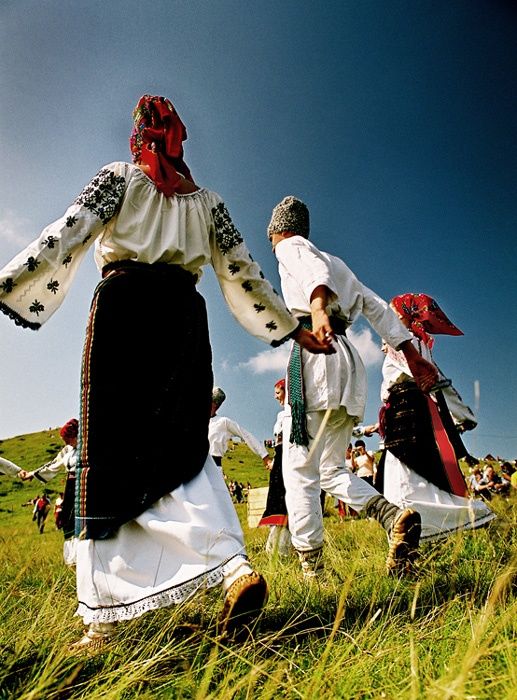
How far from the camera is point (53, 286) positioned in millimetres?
2051

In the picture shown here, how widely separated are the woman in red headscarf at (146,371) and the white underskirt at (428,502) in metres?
1.84

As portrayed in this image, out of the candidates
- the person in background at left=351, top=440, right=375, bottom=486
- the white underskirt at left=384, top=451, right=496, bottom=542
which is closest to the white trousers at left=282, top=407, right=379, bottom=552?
the white underskirt at left=384, top=451, right=496, bottom=542

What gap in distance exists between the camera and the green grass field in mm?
1100

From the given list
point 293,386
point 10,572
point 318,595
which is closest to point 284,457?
point 293,386

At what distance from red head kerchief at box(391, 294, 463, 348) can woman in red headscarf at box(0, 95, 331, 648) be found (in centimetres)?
207

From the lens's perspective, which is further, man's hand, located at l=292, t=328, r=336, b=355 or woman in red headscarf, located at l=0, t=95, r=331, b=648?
man's hand, located at l=292, t=328, r=336, b=355

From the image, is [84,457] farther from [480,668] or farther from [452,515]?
[452,515]

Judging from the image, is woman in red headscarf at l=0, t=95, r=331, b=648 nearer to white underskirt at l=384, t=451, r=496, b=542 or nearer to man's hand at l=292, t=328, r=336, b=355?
man's hand at l=292, t=328, r=336, b=355

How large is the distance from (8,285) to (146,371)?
578mm

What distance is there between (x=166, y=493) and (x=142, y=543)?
0.19m

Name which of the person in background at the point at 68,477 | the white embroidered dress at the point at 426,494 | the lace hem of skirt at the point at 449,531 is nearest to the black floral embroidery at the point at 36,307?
the white embroidered dress at the point at 426,494

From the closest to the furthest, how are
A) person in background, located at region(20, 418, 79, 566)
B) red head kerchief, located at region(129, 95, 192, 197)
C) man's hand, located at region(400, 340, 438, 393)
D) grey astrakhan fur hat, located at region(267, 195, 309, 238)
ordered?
red head kerchief, located at region(129, 95, 192, 197) < man's hand, located at region(400, 340, 438, 393) < grey astrakhan fur hat, located at region(267, 195, 309, 238) < person in background, located at region(20, 418, 79, 566)

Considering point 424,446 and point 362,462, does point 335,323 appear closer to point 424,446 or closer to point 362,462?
point 424,446

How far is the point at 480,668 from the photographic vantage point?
46.5 inches
